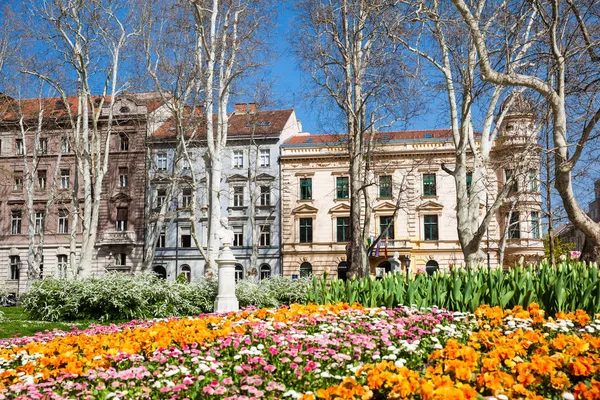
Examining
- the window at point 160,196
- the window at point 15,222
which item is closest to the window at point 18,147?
the window at point 15,222

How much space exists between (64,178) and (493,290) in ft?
123

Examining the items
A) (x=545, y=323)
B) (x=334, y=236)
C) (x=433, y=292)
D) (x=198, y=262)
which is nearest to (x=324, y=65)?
(x=433, y=292)

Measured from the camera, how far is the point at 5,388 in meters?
5.22

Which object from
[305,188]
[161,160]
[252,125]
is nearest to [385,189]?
[305,188]

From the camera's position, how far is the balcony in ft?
126

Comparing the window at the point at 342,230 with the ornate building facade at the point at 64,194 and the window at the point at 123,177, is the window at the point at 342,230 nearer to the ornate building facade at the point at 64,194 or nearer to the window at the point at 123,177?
the ornate building facade at the point at 64,194

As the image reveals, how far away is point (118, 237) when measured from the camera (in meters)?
38.6

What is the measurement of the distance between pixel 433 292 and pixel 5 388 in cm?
719

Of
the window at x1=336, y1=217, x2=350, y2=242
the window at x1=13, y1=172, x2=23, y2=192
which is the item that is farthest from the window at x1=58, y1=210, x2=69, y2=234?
the window at x1=336, y1=217, x2=350, y2=242

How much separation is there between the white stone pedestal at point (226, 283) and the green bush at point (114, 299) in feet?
5.65

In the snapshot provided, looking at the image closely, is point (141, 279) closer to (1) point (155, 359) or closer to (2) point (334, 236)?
(1) point (155, 359)

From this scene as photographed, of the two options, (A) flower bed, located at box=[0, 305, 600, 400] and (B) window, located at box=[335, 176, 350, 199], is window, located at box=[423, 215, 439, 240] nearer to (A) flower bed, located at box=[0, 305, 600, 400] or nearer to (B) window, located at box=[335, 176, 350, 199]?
(B) window, located at box=[335, 176, 350, 199]

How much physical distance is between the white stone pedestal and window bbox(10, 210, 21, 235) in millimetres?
31063

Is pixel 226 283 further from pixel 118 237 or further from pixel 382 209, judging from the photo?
pixel 118 237
